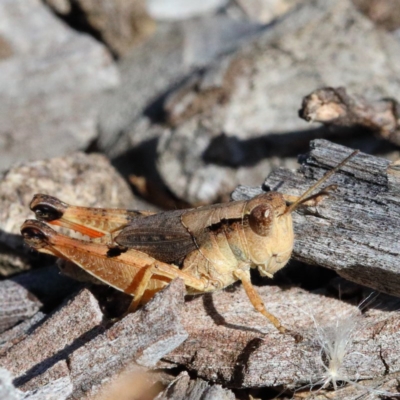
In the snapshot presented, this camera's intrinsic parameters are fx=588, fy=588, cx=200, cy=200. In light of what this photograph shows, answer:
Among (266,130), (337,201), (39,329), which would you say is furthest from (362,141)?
(39,329)

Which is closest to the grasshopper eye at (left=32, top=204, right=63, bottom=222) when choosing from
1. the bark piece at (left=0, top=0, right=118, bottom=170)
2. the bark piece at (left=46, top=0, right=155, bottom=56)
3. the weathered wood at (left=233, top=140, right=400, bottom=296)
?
the weathered wood at (left=233, top=140, right=400, bottom=296)

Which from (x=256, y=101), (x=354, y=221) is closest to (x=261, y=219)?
(x=354, y=221)

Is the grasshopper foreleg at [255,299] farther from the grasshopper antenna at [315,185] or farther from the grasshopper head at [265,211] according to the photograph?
the grasshopper antenna at [315,185]

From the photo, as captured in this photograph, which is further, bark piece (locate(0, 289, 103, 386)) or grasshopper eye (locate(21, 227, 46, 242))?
grasshopper eye (locate(21, 227, 46, 242))

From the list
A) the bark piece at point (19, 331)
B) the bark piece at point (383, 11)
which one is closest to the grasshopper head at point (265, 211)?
the bark piece at point (19, 331)

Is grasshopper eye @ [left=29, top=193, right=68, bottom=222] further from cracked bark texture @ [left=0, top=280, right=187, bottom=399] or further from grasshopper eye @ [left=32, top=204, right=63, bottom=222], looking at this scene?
cracked bark texture @ [left=0, top=280, right=187, bottom=399]

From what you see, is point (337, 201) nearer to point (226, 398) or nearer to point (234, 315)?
point (234, 315)
